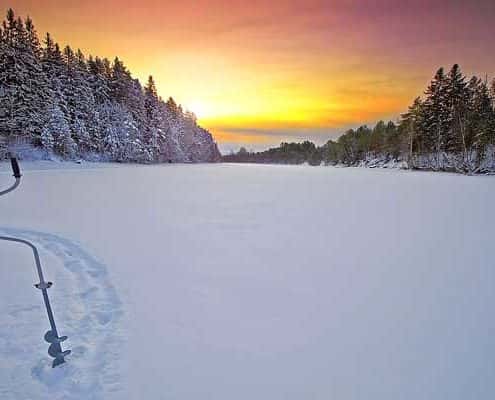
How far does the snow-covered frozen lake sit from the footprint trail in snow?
0.01 meters

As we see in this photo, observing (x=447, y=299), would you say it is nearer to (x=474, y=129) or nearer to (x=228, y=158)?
(x=474, y=129)

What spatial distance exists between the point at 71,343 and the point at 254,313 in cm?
158

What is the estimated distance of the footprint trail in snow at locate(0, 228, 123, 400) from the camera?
6.05 ft

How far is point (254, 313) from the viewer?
269 cm

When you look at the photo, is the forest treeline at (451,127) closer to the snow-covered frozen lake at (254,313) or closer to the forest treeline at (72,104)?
the snow-covered frozen lake at (254,313)

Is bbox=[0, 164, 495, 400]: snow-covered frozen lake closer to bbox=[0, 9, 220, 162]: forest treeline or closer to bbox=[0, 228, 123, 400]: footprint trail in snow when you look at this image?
bbox=[0, 228, 123, 400]: footprint trail in snow

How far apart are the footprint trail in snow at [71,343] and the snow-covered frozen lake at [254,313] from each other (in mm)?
12

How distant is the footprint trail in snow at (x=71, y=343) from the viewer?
6.05 feet

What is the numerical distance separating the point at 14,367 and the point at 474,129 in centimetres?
3779

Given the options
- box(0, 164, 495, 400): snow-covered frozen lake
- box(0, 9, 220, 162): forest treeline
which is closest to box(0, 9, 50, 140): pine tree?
box(0, 9, 220, 162): forest treeline

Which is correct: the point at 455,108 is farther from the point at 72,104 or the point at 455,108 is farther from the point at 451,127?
the point at 72,104

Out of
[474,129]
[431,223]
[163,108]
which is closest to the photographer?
[431,223]

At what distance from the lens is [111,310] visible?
274 cm

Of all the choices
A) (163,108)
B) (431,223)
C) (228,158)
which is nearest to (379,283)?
(431,223)
